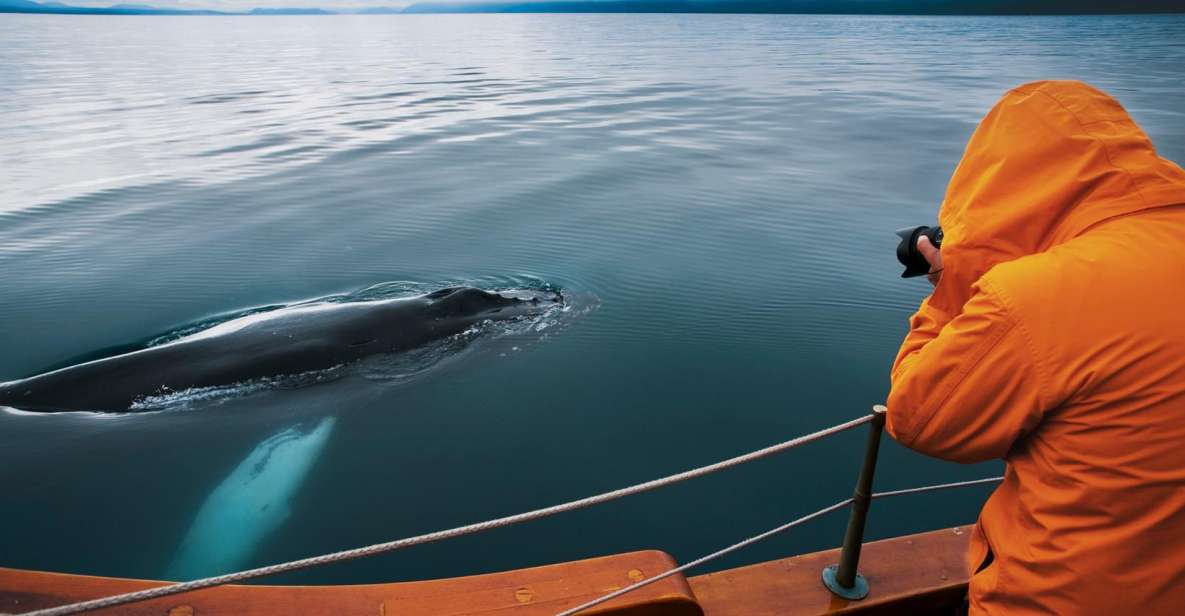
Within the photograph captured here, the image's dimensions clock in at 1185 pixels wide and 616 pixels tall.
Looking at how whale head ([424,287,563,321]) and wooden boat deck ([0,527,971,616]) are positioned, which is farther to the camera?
whale head ([424,287,563,321])

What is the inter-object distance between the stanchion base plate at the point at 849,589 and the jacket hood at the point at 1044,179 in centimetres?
172

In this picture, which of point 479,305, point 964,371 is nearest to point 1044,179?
point 964,371

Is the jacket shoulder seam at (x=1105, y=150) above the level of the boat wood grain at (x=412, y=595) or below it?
above

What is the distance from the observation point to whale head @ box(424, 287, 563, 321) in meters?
8.56

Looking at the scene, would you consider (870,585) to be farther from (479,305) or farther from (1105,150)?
(479,305)

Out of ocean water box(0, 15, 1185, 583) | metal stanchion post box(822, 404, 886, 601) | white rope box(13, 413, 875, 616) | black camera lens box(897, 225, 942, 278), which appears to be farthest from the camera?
ocean water box(0, 15, 1185, 583)

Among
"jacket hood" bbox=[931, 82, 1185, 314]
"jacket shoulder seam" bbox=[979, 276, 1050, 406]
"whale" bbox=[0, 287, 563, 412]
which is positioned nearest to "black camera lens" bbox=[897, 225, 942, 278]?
"jacket hood" bbox=[931, 82, 1185, 314]

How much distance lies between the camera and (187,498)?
6.02m

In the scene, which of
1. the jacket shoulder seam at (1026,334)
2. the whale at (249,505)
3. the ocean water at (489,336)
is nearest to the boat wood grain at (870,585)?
the ocean water at (489,336)

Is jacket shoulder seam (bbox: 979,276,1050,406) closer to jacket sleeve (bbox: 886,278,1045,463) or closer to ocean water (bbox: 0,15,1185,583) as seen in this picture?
jacket sleeve (bbox: 886,278,1045,463)

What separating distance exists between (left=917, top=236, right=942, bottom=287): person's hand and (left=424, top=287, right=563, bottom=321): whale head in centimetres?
624

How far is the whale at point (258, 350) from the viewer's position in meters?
7.03

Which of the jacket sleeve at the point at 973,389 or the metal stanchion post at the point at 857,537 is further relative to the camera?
the metal stanchion post at the point at 857,537

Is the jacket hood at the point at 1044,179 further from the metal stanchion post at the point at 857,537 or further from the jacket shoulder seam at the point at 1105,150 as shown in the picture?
the metal stanchion post at the point at 857,537
